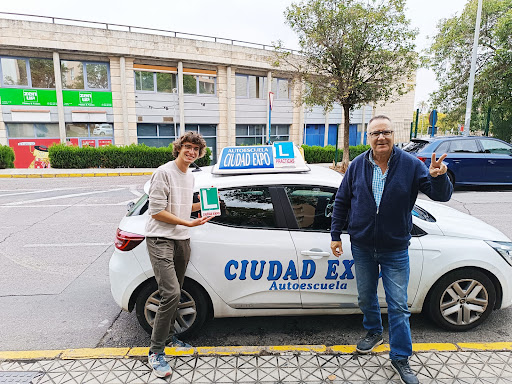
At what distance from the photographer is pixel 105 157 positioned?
1734cm

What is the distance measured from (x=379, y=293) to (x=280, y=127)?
25171 mm

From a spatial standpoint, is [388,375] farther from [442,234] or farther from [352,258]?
[442,234]

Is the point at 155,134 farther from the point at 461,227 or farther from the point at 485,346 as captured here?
the point at 485,346

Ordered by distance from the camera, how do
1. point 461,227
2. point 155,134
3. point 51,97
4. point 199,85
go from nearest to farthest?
point 461,227, point 51,97, point 155,134, point 199,85

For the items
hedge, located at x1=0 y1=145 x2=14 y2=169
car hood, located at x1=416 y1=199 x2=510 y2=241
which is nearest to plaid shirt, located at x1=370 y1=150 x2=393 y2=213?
car hood, located at x1=416 y1=199 x2=510 y2=241

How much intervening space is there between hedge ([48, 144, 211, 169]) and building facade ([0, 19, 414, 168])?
12.2 feet

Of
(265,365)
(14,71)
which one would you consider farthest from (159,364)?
(14,71)

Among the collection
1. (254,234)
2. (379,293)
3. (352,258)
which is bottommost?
(379,293)

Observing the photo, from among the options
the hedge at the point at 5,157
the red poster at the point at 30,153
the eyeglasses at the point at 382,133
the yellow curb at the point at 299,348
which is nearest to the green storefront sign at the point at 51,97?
the red poster at the point at 30,153

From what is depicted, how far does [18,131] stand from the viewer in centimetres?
2002

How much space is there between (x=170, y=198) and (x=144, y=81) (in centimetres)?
2147

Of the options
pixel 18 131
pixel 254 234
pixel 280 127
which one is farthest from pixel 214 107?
pixel 254 234

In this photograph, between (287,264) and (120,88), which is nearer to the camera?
(287,264)

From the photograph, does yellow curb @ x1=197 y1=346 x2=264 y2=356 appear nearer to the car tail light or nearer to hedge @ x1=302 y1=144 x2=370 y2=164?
the car tail light
